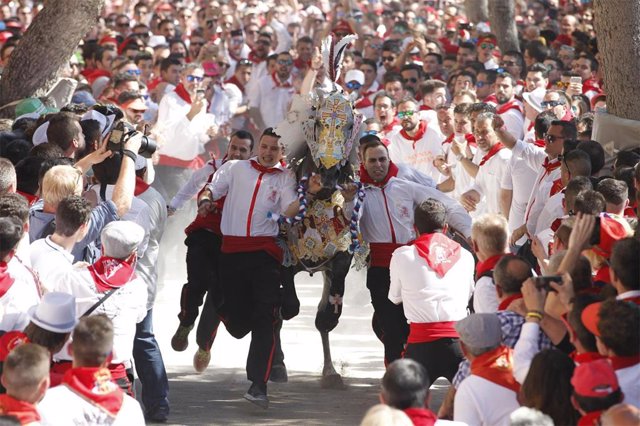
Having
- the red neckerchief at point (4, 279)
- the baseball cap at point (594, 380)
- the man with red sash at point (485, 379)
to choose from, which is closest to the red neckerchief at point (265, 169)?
the red neckerchief at point (4, 279)

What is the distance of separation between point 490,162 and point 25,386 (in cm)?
620

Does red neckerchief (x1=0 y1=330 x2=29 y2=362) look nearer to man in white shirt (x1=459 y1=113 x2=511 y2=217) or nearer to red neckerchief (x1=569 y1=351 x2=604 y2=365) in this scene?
red neckerchief (x1=569 y1=351 x2=604 y2=365)

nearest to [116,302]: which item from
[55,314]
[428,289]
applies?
[55,314]

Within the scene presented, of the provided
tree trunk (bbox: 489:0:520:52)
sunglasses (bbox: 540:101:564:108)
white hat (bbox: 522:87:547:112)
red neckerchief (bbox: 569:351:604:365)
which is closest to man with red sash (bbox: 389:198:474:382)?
red neckerchief (bbox: 569:351:604:365)

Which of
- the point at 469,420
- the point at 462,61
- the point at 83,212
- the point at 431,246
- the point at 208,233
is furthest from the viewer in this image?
the point at 462,61

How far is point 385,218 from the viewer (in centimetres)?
845

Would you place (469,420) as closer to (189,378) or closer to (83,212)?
(83,212)

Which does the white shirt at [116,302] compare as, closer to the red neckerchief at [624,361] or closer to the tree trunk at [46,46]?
the red neckerchief at [624,361]

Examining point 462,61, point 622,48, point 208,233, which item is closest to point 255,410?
point 208,233

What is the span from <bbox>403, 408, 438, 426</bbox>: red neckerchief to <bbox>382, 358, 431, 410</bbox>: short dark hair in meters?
0.02

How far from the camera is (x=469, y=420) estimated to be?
5422 mm

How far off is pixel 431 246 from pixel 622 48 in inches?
119

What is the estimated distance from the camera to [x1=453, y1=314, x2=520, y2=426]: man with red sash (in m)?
5.44

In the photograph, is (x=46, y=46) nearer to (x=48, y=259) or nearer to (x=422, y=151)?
(x=422, y=151)
